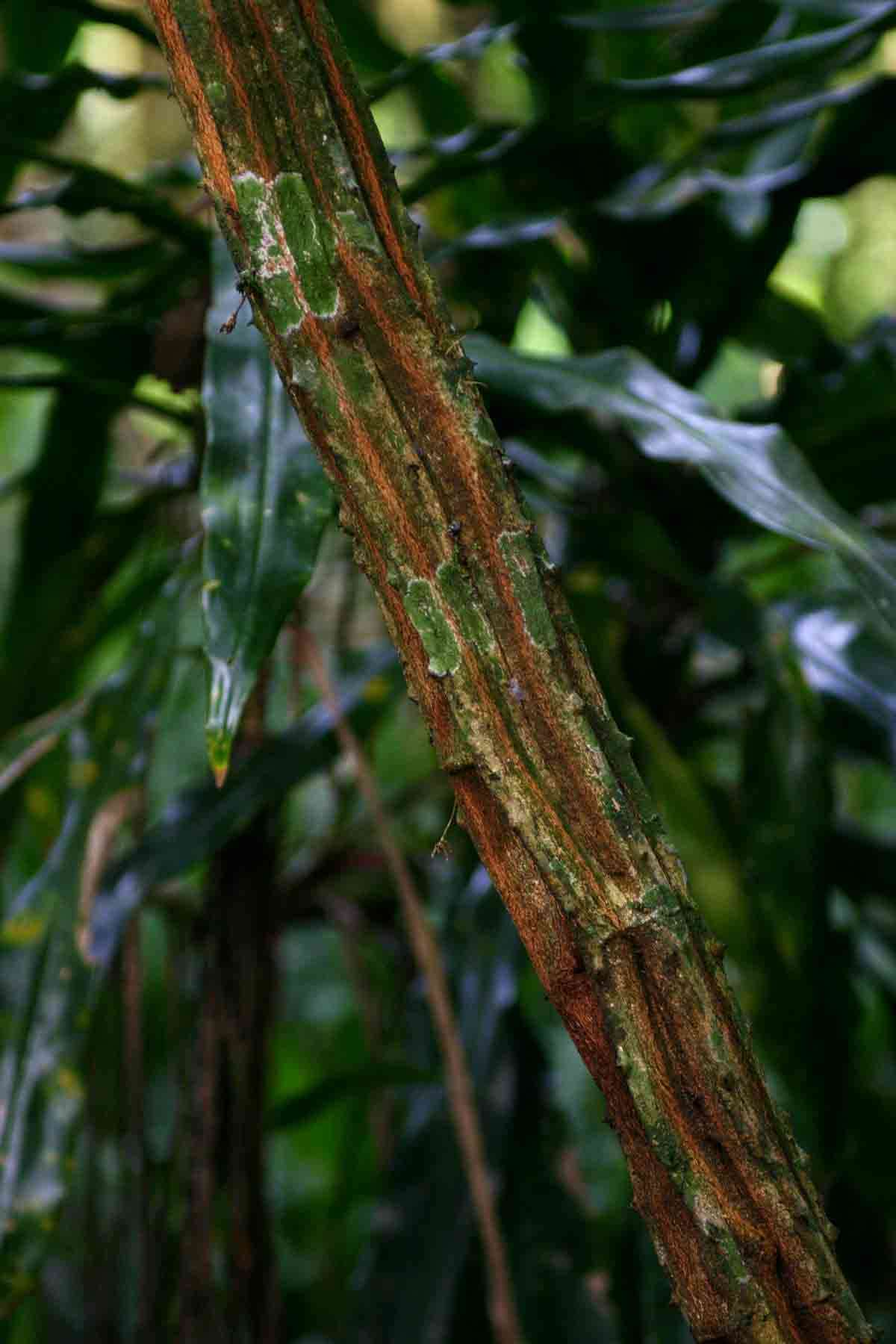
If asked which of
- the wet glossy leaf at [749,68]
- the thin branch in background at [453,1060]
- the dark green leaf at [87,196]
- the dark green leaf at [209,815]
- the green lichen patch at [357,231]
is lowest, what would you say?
the thin branch in background at [453,1060]

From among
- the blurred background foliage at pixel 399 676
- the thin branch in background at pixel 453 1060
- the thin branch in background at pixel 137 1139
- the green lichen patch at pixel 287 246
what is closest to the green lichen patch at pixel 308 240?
the green lichen patch at pixel 287 246

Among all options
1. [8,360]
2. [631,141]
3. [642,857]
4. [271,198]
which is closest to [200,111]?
[271,198]

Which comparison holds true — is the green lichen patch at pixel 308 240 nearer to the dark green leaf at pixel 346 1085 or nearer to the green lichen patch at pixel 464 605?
the green lichen patch at pixel 464 605

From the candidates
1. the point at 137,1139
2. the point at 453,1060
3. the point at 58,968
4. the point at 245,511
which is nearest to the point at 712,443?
the point at 245,511

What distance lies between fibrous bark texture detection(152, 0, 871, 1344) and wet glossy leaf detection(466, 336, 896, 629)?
16 centimetres

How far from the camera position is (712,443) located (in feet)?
1.55

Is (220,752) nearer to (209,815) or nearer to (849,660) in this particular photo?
(209,815)

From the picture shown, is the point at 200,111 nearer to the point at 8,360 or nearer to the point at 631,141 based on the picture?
the point at 631,141

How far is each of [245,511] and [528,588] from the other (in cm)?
20

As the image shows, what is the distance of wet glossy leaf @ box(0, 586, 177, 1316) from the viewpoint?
1.72 ft

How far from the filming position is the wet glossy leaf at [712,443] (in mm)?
416

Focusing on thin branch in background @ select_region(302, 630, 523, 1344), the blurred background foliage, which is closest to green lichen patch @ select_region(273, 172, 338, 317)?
the blurred background foliage

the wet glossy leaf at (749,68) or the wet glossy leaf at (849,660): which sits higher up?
the wet glossy leaf at (749,68)

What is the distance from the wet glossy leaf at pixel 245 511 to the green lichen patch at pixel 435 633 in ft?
0.44
